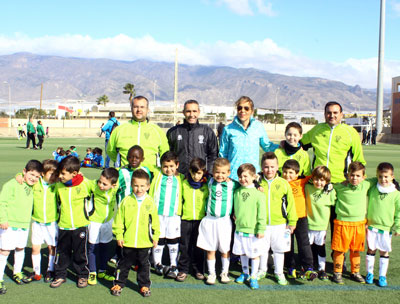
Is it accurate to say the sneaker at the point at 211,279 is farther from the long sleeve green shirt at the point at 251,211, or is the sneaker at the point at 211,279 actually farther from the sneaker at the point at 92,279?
the sneaker at the point at 92,279

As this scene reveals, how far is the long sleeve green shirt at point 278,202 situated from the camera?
4.23m

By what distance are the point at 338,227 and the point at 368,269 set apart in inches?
21.6

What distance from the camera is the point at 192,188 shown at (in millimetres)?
4383

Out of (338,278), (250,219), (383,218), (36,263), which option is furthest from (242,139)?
(36,263)

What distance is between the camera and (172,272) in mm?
4348

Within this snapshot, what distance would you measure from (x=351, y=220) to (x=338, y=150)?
2.69 ft

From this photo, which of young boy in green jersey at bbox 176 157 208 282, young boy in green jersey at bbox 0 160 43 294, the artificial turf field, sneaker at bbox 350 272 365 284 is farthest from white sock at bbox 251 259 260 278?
young boy in green jersey at bbox 0 160 43 294

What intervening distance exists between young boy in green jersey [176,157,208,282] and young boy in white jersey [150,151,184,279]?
2.7 inches

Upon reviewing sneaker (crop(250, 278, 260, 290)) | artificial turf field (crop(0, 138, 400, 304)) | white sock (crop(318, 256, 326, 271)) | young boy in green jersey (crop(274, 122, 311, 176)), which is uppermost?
young boy in green jersey (crop(274, 122, 311, 176))

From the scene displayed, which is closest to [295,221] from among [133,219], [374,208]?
[374,208]

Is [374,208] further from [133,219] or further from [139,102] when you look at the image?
[139,102]

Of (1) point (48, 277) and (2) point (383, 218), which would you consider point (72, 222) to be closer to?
(1) point (48, 277)

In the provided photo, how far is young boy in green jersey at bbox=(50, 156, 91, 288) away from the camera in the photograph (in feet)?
13.6

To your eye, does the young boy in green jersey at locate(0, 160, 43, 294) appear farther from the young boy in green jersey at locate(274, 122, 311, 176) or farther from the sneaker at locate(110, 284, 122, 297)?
the young boy in green jersey at locate(274, 122, 311, 176)
